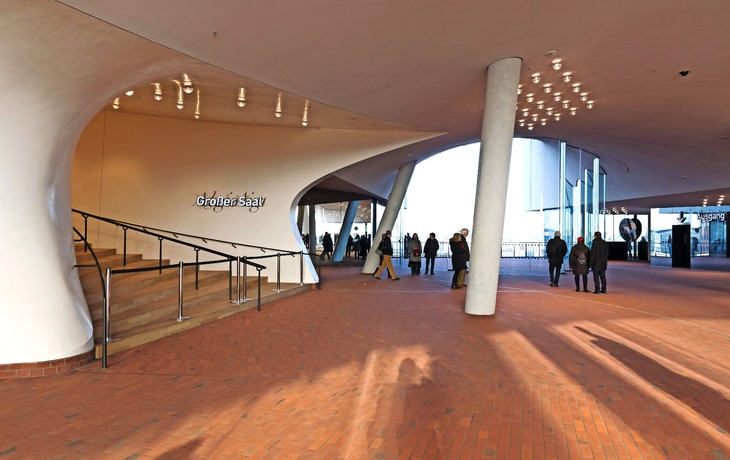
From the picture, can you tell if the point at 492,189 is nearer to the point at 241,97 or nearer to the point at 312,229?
the point at 241,97

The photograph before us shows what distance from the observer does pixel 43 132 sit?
567 centimetres

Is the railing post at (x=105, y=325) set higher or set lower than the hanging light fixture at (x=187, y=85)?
lower

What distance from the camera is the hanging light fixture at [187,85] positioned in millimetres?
8430

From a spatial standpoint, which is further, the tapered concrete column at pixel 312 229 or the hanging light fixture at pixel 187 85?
the tapered concrete column at pixel 312 229

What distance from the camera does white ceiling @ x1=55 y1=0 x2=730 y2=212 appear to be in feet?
21.6

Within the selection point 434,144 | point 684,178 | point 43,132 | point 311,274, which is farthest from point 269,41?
point 684,178

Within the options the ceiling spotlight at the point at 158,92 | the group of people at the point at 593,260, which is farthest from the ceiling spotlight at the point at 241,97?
the group of people at the point at 593,260

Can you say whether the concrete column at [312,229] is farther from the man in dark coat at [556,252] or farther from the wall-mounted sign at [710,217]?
the wall-mounted sign at [710,217]

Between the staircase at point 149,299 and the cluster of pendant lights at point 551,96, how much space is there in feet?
23.7

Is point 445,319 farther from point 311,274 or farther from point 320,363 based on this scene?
point 311,274

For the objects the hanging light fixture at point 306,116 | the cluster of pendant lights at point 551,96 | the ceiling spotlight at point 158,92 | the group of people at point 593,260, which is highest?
the cluster of pendant lights at point 551,96

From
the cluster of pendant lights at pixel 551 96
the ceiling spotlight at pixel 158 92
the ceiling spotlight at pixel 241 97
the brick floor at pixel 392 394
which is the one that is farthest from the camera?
the cluster of pendant lights at pixel 551 96

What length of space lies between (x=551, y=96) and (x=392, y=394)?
9632 mm

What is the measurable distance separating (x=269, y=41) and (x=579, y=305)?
26.1ft
